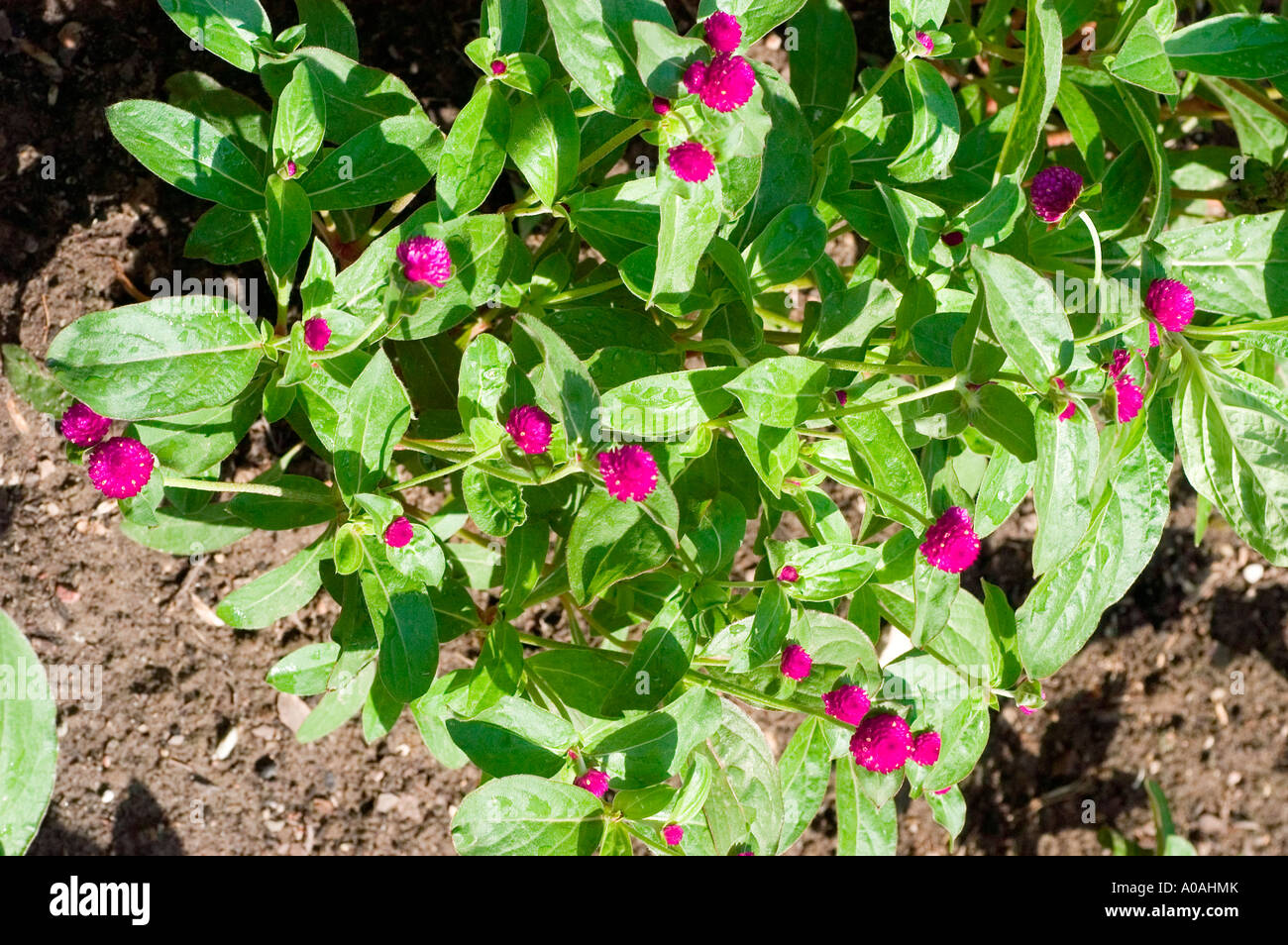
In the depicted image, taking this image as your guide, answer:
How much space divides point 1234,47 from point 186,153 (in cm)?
181

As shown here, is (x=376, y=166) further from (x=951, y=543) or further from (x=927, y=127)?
(x=951, y=543)

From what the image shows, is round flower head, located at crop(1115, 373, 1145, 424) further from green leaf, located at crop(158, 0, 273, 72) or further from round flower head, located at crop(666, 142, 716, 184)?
green leaf, located at crop(158, 0, 273, 72)

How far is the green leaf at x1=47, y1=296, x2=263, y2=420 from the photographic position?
1.40 m

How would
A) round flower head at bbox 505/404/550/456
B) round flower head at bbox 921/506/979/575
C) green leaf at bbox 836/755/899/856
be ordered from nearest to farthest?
round flower head at bbox 505/404/550/456, round flower head at bbox 921/506/979/575, green leaf at bbox 836/755/899/856

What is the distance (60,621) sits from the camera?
2.24 meters

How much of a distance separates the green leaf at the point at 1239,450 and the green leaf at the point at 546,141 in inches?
42.8

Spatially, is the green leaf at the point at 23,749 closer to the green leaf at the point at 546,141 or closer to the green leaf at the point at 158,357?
the green leaf at the point at 158,357

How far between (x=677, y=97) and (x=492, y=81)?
0.31 m

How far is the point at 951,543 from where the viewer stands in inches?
62.0

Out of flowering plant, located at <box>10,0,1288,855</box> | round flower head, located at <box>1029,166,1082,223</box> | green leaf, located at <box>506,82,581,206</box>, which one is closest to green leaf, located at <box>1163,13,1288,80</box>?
flowering plant, located at <box>10,0,1288,855</box>

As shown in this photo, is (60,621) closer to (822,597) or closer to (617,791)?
(617,791)

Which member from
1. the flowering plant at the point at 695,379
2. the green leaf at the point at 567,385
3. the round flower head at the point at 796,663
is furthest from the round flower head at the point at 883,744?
the green leaf at the point at 567,385

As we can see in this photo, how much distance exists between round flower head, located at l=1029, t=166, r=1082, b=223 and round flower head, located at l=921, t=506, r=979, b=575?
0.59 metres

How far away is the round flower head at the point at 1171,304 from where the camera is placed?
159cm
